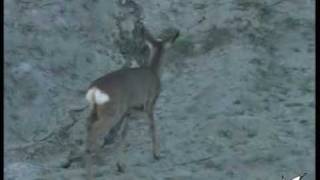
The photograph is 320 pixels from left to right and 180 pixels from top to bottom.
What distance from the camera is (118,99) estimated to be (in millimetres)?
6434

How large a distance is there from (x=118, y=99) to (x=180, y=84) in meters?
1.71

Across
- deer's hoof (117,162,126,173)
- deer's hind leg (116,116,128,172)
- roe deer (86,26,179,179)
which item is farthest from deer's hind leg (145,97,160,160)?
deer's hoof (117,162,126,173)

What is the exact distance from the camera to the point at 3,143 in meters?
7.00

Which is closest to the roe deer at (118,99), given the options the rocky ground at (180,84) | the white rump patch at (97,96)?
the white rump patch at (97,96)

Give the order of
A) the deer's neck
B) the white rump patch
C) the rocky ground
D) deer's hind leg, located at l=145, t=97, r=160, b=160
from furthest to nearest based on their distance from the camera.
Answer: the deer's neck
deer's hind leg, located at l=145, t=97, r=160, b=160
the rocky ground
the white rump patch

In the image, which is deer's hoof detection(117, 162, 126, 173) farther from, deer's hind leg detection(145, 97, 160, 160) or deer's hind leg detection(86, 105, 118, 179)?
deer's hind leg detection(145, 97, 160, 160)

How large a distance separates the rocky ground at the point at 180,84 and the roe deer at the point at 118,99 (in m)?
0.18

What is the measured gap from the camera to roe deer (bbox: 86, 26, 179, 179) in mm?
6332

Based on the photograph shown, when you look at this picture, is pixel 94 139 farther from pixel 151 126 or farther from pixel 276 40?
pixel 276 40

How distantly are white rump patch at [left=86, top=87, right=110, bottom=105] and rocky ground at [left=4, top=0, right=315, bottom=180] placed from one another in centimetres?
47

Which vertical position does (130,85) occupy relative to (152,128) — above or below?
above

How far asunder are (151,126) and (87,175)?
0.77 metres

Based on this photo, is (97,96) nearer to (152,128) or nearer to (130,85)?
(130,85)

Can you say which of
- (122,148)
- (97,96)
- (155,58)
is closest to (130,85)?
(97,96)
